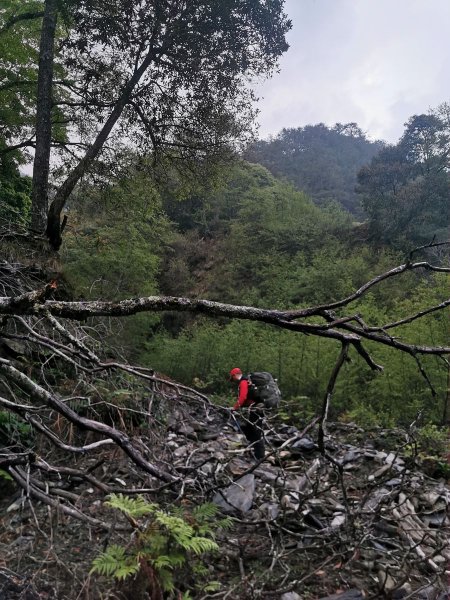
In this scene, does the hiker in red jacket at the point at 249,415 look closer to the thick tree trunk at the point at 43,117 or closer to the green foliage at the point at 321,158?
the thick tree trunk at the point at 43,117

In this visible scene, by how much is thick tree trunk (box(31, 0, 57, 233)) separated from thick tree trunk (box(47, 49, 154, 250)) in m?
0.40

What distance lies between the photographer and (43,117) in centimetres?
805

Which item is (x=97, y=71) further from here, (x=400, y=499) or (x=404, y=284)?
(x=404, y=284)

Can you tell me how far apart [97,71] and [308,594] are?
9014 mm

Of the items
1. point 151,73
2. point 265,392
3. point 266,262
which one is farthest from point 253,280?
point 265,392

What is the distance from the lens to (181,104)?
8.77 metres

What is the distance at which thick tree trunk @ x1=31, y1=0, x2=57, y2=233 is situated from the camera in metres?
7.96

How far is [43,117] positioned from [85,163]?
1195 millimetres

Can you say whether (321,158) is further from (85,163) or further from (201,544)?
(201,544)

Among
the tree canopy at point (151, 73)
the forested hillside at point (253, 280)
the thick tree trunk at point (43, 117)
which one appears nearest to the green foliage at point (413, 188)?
the forested hillside at point (253, 280)

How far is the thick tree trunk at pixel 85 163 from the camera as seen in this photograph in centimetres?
765

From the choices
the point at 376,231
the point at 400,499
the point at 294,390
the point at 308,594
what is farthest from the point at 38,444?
the point at 376,231

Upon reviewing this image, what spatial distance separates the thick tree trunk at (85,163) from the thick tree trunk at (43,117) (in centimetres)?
40

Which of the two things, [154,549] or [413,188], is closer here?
[154,549]
